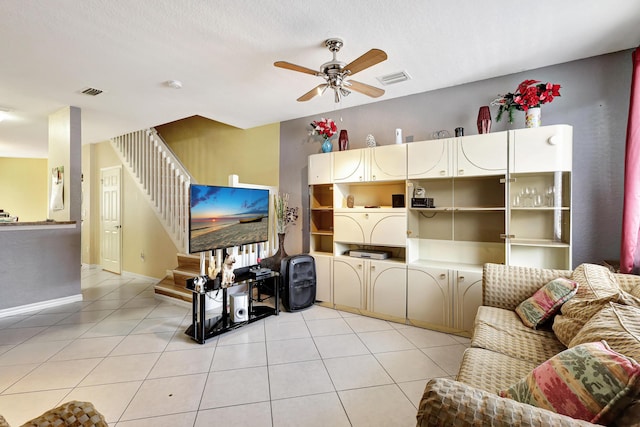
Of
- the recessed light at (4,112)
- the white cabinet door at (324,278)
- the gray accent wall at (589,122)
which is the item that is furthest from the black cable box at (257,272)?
the recessed light at (4,112)

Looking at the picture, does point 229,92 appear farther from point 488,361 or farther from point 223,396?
point 488,361

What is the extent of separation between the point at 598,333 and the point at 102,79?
174 inches

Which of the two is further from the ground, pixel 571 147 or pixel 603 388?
pixel 571 147

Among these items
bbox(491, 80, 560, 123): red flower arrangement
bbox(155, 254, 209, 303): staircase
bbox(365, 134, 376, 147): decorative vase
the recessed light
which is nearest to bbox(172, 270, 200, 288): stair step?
bbox(155, 254, 209, 303): staircase

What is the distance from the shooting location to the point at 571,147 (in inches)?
105

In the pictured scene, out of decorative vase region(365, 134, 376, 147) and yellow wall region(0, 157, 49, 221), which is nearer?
decorative vase region(365, 134, 376, 147)

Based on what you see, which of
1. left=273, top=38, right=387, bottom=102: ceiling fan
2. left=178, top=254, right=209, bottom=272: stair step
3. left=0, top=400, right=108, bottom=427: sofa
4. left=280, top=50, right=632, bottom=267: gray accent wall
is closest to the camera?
left=0, top=400, right=108, bottom=427: sofa

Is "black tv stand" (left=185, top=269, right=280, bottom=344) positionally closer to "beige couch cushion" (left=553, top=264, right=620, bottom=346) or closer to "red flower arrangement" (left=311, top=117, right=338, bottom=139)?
"red flower arrangement" (left=311, top=117, right=338, bottom=139)

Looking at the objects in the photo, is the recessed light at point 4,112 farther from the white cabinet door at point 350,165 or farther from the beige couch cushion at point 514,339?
the beige couch cushion at point 514,339

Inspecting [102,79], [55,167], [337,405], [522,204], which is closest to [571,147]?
[522,204]

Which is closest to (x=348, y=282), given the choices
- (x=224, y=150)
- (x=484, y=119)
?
(x=484, y=119)

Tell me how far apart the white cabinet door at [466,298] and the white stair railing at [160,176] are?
11.6 feet

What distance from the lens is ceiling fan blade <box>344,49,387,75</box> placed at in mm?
1964

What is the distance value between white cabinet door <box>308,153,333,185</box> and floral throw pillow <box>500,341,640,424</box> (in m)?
2.96
